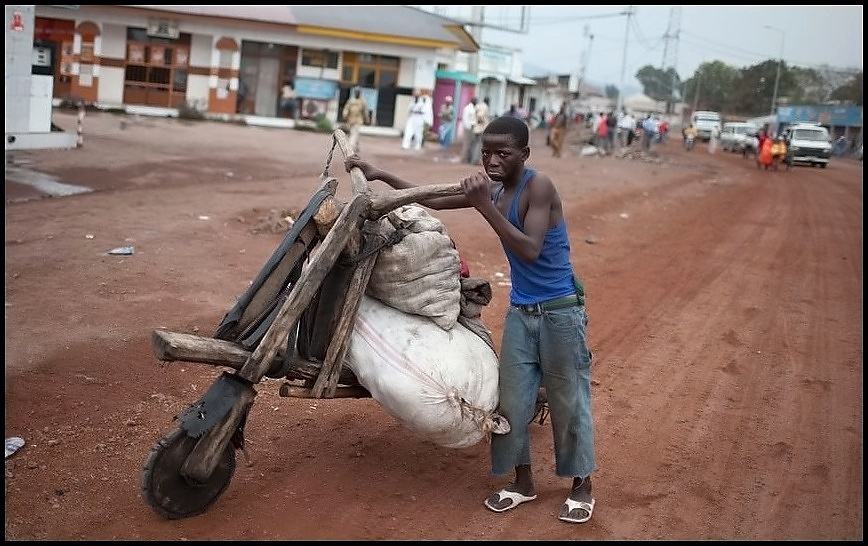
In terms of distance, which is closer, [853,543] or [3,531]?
[3,531]

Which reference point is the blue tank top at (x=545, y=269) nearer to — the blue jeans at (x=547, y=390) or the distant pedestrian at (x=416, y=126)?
the blue jeans at (x=547, y=390)

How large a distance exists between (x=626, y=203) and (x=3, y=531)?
1413 centimetres

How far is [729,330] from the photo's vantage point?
24.8ft

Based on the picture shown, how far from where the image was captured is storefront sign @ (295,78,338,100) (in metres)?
30.6

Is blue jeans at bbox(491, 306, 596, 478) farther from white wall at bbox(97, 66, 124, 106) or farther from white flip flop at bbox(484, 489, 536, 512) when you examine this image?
white wall at bbox(97, 66, 124, 106)

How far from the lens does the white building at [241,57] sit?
93.7 ft

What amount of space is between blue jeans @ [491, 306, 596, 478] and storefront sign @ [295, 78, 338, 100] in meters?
27.8

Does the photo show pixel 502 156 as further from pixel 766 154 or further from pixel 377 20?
pixel 766 154

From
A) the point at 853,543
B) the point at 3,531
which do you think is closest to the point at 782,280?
the point at 853,543

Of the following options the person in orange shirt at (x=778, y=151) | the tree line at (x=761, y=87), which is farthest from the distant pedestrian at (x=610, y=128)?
the tree line at (x=761, y=87)

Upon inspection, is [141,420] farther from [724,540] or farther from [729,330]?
[729,330]

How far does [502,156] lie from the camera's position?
12.5 ft

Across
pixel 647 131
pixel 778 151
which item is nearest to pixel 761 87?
pixel 647 131

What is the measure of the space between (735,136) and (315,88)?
2595 centimetres
